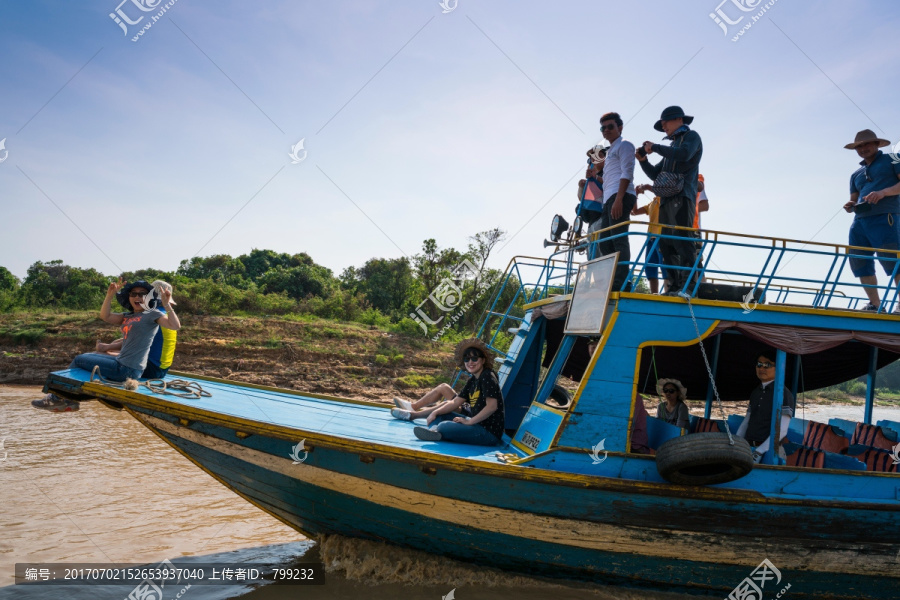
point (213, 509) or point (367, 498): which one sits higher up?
point (367, 498)

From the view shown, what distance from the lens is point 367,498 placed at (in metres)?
4.80

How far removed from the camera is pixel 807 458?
560 cm

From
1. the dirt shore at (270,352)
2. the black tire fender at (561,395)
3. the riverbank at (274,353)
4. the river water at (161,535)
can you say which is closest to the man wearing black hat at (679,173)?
the black tire fender at (561,395)

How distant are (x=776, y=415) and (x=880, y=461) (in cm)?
131

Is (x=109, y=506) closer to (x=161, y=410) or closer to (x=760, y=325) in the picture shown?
(x=161, y=410)

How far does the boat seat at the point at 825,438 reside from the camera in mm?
6246

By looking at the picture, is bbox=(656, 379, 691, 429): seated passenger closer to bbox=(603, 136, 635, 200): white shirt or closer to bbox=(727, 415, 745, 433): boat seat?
bbox=(727, 415, 745, 433): boat seat

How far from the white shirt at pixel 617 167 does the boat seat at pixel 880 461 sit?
3486mm

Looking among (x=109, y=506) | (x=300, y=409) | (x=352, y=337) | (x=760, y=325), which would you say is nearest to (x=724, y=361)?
(x=760, y=325)

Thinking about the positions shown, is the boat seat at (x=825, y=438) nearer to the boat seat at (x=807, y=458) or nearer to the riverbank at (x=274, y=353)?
the boat seat at (x=807, y=458)

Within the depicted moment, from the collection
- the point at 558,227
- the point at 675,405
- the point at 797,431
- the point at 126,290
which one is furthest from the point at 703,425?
the point at 126,290

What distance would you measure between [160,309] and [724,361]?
21.1 feet

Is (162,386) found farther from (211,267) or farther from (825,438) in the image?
(211,267)

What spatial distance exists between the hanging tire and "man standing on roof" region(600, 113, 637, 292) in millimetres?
2248
